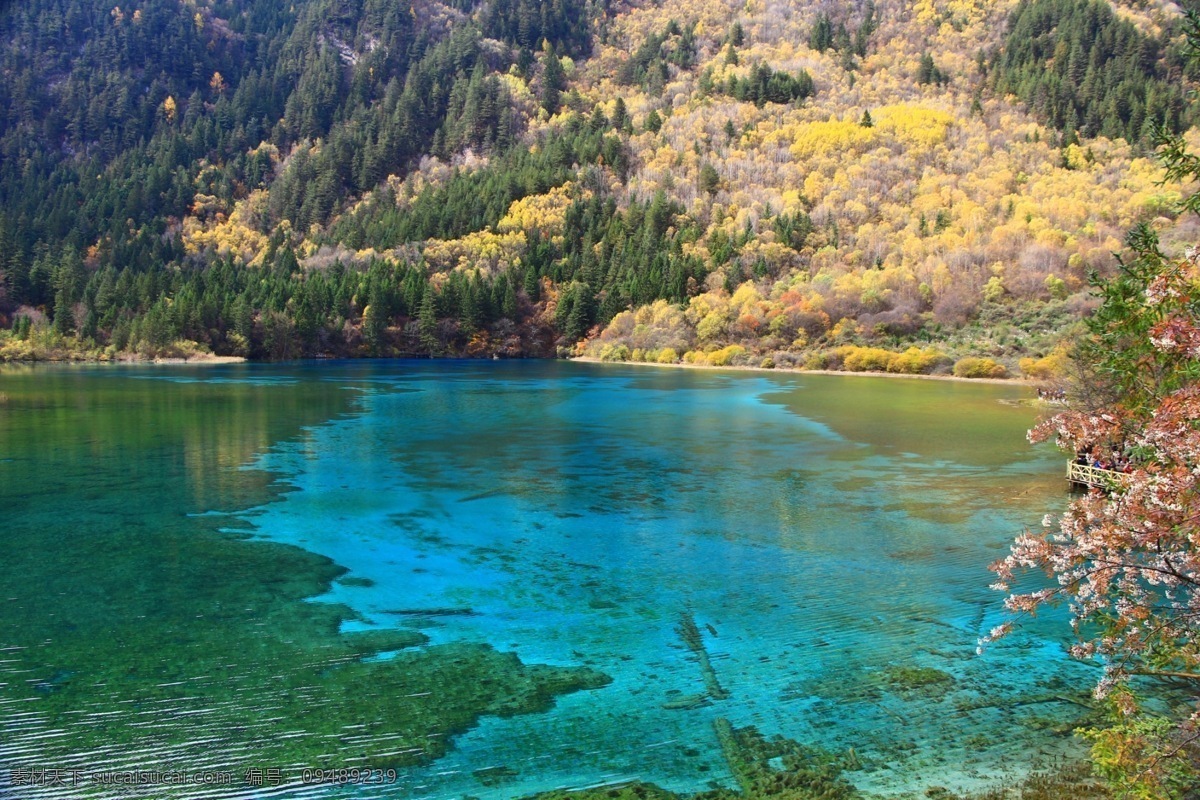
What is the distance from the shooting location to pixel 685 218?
145625 mm

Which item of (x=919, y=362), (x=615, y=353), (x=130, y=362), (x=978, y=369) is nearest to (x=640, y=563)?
(x=978, y=369)

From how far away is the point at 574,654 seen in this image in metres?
13.9

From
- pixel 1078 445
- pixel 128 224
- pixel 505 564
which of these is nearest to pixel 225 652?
pixel 505 564

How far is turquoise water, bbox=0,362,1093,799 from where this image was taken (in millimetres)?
10820

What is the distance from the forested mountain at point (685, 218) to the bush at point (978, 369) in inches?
93.8

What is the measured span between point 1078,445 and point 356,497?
20647 mm

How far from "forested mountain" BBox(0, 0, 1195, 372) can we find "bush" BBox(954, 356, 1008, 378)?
2382 mm

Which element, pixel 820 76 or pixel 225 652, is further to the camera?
Answer: pixel 820 76

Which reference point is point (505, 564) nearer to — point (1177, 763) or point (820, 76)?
point (1177, 763)

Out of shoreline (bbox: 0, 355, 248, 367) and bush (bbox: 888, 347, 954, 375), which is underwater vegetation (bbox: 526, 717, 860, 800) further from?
shoreline (bbox: 0, 355, 248, 367)

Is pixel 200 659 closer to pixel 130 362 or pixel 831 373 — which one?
pixel 831 373

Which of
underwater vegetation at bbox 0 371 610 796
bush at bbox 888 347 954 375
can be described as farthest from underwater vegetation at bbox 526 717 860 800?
bush at bbox 888 347 954 375

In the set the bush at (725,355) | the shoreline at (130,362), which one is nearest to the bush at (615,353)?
the bush at (725,355)

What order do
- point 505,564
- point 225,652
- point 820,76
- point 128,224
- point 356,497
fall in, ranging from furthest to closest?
point 820,76, point 128,224, point 356,497, point 505,564, point 225,652
